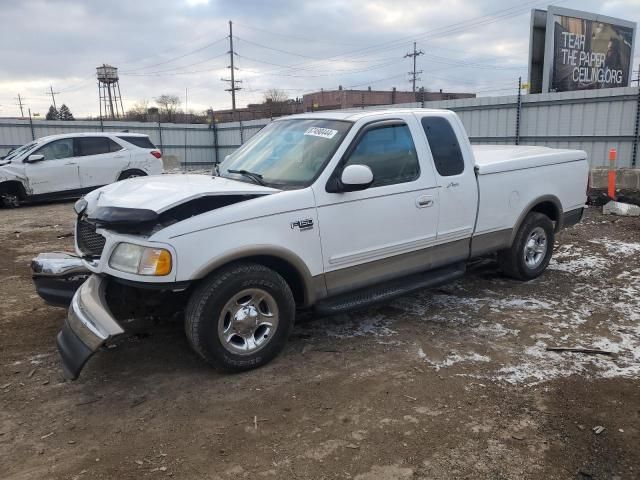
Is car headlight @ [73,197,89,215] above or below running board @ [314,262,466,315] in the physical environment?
above

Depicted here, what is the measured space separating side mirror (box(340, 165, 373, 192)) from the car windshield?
261 mm

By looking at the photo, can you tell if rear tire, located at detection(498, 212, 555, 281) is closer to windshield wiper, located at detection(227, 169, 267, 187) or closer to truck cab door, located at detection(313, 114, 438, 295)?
truck cab door, located at detection(313, 114, 438, 295)

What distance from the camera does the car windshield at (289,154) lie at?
14.0 ft

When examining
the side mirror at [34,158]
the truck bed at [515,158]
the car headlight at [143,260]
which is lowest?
the car headlight at [143,260]

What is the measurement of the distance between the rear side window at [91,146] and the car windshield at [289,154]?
9684 millimetres

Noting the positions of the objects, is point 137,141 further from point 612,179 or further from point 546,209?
point 612,179

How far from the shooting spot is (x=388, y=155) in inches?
181

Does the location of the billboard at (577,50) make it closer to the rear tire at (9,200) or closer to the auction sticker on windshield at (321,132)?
the auction sticker on windshield at (321,132)

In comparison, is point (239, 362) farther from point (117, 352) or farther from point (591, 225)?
point (591, 225)

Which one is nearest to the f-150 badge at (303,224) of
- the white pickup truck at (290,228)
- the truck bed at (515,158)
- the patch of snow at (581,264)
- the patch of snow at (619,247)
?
the white pickup truck at (290,228)

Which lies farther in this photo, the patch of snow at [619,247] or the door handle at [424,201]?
the patch of snow at [619,247]

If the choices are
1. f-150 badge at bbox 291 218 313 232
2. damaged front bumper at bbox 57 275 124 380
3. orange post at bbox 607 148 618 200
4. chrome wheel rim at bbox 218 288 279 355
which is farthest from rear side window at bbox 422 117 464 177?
orange post at bbox 607 148 618 200

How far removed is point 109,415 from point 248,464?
1121 millimetres

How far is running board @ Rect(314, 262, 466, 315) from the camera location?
4.30 m
